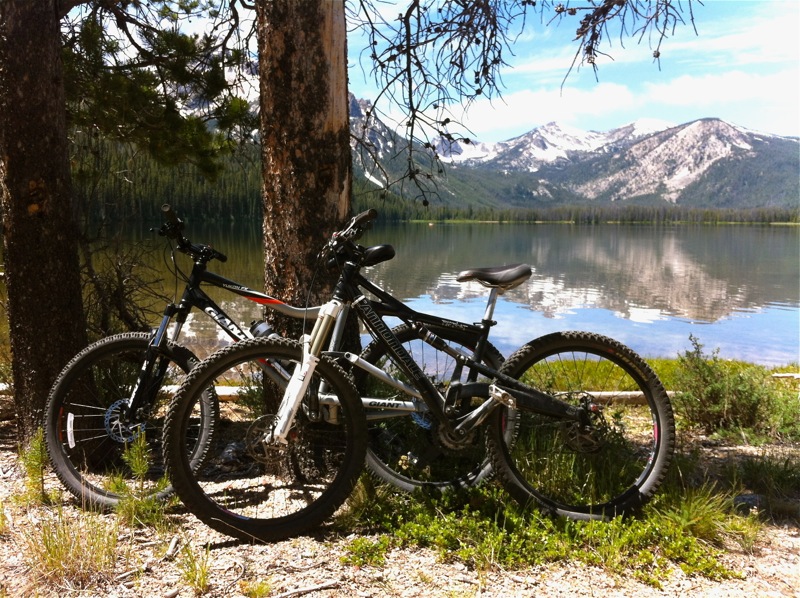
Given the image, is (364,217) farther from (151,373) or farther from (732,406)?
(732,406)

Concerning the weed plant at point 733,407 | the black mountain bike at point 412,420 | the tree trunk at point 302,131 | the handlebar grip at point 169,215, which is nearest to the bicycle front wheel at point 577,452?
the black mountain bike at point 412,420

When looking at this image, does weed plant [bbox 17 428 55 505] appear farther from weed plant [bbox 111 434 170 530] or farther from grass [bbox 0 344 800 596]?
weed plant [bbox 111 434 170 530]

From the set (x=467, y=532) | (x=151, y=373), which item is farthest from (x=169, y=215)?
(x=467, y=532)

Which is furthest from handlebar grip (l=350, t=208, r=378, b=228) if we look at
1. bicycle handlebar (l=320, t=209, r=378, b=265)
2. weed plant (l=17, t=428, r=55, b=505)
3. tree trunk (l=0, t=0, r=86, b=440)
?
weed plant (l=17, t=428, r=55, b=505)

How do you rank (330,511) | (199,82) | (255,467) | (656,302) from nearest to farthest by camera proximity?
(330,511), (255,467), (199,82), (656,302)

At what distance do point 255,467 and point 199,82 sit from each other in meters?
5.05

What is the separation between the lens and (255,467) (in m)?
4.50

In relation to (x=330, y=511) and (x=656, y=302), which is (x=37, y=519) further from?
(x=656, y=302)

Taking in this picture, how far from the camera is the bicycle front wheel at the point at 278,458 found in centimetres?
342

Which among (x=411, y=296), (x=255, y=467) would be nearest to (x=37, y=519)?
(x=255, y=467)

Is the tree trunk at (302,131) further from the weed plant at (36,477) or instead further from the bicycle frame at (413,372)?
the weed plant at (36,477)

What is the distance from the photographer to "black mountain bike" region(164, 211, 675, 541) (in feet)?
11.5

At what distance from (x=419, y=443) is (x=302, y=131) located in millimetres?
2241

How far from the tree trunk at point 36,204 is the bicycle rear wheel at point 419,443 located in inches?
86.8
